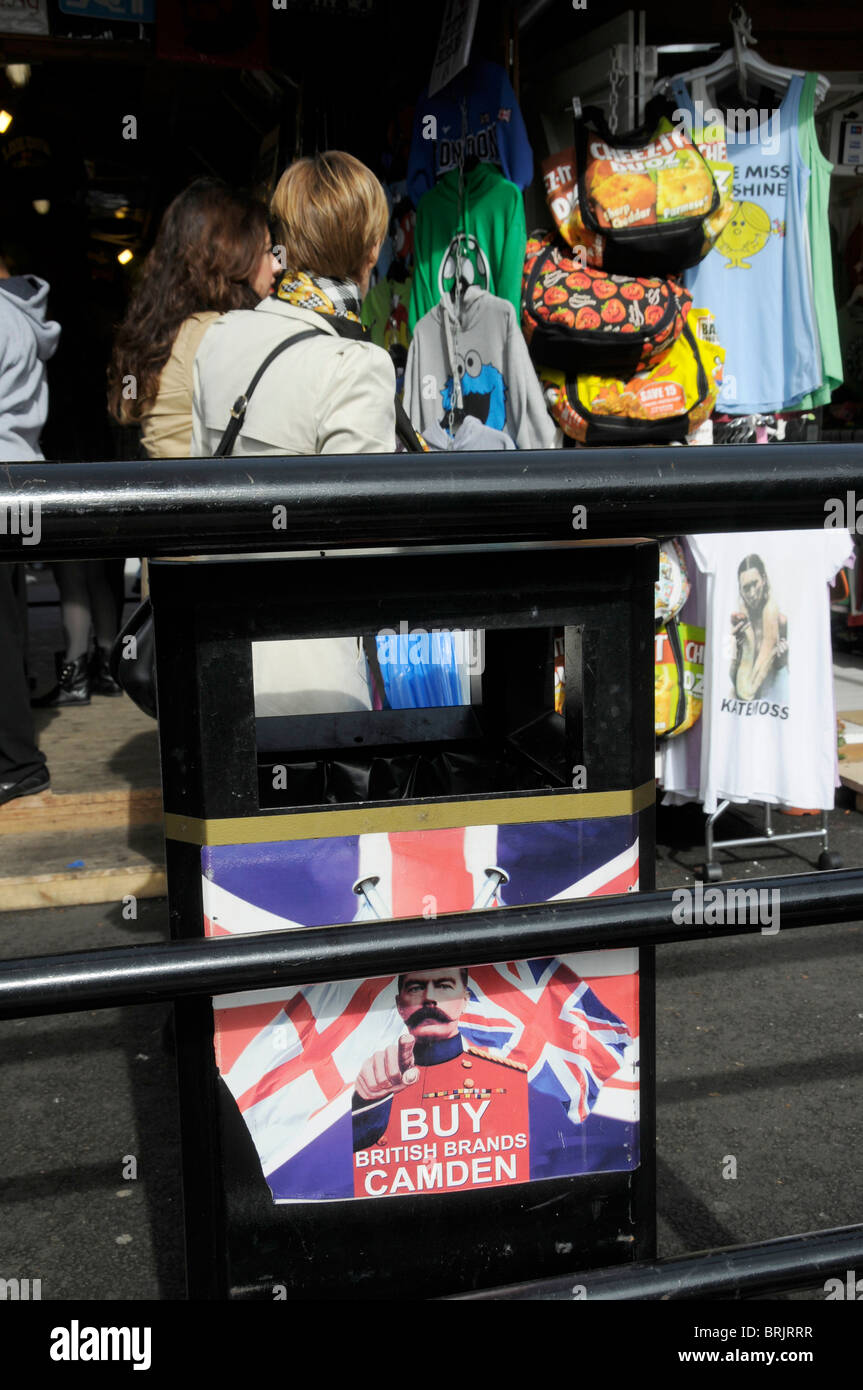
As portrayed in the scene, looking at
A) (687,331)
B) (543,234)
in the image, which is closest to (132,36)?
(543,234)

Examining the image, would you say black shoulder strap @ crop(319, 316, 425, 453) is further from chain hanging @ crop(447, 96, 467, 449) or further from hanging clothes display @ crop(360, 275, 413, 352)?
hanging clothes display @ crop(360, 275, 413, 352)

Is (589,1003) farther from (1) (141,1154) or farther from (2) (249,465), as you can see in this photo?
(1) (141,1154)

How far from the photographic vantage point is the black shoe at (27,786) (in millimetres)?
4332

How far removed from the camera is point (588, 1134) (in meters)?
1.35

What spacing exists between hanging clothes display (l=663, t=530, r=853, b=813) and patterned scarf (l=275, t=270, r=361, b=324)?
172cm

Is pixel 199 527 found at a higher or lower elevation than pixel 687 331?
lower

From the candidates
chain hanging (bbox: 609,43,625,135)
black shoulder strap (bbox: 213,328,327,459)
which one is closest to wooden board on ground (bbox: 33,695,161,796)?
black shoulder strap (bbox: 213,328,327,459)

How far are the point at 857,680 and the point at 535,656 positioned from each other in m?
5.26

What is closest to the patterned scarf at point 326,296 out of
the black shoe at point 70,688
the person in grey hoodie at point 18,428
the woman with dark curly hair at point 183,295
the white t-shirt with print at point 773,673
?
the woman with dark curly hair at point 183,295

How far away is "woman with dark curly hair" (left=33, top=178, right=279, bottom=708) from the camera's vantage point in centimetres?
319

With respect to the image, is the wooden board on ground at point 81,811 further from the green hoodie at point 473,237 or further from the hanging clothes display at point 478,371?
the green hoodie at point 473,237

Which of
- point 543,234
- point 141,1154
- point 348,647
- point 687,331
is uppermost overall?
point 543,234

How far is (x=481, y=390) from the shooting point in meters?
4.36

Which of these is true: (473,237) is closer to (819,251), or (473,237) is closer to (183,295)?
(819,251)
